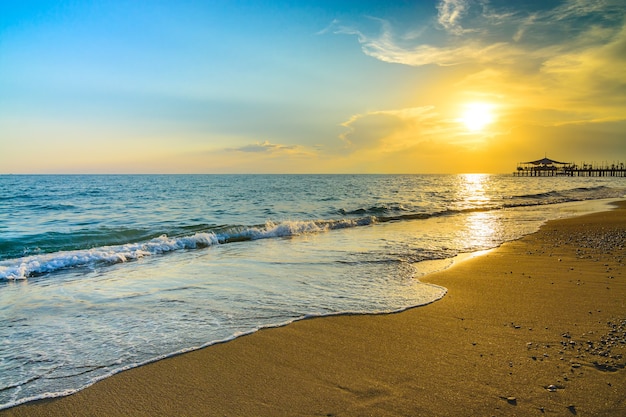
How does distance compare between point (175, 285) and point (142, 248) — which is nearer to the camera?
point (175, 285)

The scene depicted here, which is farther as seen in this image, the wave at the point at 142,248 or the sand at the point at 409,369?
the wave at the point at 142,248

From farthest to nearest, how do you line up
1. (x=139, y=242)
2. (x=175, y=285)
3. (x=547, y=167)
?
1. (x=547, y=167)
2. (x=139, y=242)
3. (x=175, y=285)

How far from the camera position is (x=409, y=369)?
3.94 meters

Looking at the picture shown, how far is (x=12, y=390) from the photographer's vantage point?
370cm

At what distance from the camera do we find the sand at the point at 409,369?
130 inches

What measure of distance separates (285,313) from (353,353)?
170cm

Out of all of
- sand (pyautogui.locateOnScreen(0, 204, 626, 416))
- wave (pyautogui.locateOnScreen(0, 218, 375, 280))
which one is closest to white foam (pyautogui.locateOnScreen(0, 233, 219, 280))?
wave (pyautogui.locateOnScreen(0, 218, 375, 280))

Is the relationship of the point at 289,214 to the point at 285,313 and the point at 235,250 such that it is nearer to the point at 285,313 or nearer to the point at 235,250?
the point at 235,250

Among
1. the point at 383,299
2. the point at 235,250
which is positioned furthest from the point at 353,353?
the point at 235,250

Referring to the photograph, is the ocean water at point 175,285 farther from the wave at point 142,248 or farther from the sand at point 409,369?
the sand at point 409,369

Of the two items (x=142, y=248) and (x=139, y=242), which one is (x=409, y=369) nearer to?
(x=142, y=248)

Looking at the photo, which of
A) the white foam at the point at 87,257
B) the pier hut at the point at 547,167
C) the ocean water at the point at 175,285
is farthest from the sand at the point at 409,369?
the pier hut at the point at 547,167

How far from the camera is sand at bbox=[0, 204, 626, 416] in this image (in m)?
3.30

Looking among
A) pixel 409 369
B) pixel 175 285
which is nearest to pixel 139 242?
pixel 175 285
